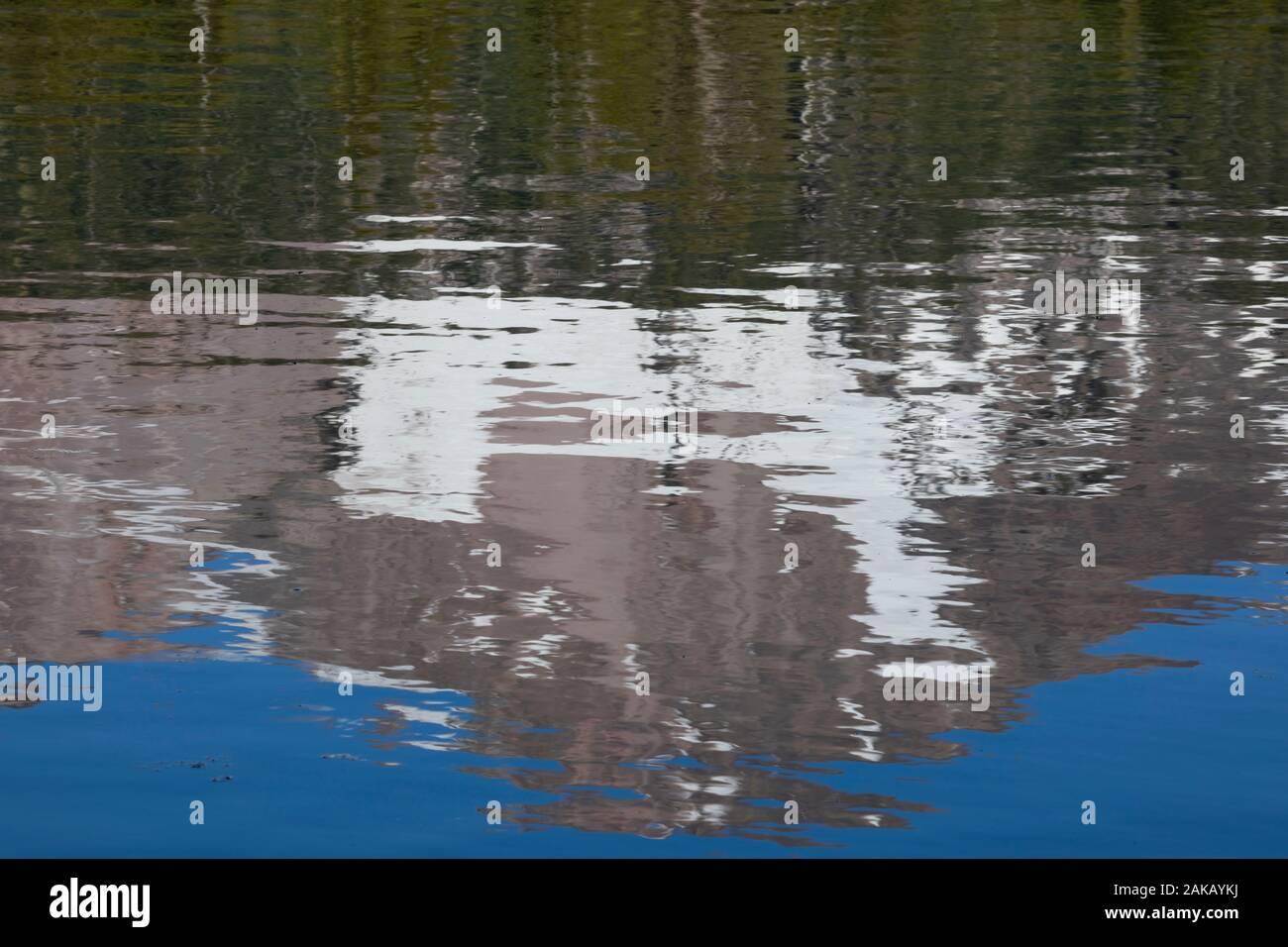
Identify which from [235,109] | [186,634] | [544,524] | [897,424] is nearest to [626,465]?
[544,524]

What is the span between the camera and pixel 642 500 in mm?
9945

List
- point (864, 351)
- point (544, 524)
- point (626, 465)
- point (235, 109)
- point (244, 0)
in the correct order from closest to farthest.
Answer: point (544, 524) → point (626, 465) → point (864, 351) → point (235, 109) → point (244, 0)

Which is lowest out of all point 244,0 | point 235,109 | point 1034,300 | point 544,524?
point 544,524

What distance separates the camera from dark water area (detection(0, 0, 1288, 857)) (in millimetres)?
6969

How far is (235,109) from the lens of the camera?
24359mm

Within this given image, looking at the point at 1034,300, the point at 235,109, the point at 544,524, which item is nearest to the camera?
the point at 544,524

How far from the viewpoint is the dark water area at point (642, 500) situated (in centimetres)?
697

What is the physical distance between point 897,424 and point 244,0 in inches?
1276

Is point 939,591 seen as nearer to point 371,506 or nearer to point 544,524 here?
point 544,524
